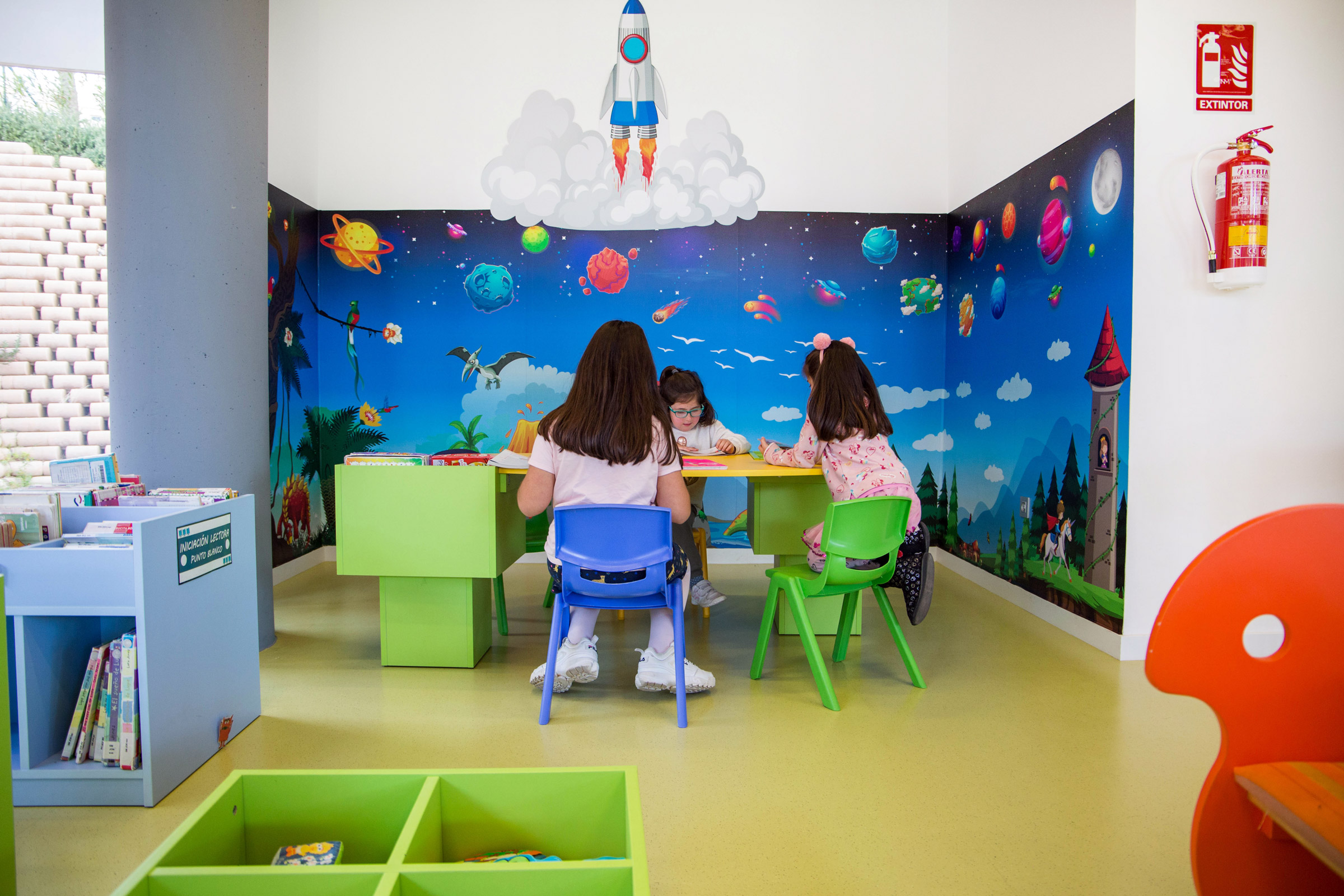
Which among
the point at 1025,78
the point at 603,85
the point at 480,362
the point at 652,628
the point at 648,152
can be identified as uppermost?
the point at 603,85

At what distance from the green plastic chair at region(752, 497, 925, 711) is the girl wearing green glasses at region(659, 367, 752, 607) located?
95cm

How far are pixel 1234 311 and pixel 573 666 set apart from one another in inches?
118

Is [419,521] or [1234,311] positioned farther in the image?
[1234,311]

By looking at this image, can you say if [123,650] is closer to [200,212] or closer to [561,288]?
[200,212]

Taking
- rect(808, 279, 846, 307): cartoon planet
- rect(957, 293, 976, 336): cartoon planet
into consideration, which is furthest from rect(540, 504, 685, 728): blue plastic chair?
rect(957, 293, 976, 336): cartoon planet

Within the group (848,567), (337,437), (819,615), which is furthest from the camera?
(337,437)

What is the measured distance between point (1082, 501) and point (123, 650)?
12.0ft

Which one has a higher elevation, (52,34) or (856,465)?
(52,34)

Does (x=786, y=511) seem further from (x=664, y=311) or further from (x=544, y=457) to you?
(x=664, y=311)

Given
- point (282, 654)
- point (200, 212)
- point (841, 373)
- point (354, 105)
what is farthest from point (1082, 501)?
point (354, 105)

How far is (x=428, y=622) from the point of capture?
3219 mm

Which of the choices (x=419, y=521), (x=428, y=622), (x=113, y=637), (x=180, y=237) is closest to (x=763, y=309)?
(x=419, y=521)

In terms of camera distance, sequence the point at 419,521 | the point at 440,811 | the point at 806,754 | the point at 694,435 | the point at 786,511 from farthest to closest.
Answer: the point at 694,435, the point at 786,511, the point at 419,521, the point at 806,754, the point at 440,811

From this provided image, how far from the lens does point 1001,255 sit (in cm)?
436
